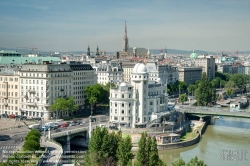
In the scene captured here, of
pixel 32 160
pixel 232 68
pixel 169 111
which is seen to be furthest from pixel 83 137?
pixel 232 68

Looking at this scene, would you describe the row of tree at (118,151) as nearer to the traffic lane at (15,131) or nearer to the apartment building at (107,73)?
the traffic lane at (15,131)

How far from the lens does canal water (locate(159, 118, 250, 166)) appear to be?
169 ft

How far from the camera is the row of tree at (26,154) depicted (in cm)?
3406

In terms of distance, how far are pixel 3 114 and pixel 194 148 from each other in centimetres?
4006

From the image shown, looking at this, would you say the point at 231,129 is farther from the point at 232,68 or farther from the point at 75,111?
the point at 232,68

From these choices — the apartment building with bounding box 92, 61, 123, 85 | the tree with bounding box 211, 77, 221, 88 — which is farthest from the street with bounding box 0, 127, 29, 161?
the tree with bounding box 211, 77, 221, 88

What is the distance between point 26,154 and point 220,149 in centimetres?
3131

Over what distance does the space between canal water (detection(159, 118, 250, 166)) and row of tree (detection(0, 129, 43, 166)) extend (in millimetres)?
19209

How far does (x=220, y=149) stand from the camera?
57.7 m

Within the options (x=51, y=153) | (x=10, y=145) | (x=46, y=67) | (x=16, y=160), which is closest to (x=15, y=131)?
(x=10, y=145)

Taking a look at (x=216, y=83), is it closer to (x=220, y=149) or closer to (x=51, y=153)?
(x=220, y=149)

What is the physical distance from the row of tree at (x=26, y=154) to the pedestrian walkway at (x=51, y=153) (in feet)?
4.30

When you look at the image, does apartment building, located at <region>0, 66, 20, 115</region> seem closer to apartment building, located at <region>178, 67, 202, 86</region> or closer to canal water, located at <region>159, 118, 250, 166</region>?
canal water, located at <region>159, 118, 250, 166</region>

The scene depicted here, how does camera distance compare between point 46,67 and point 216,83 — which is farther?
point 216,83
